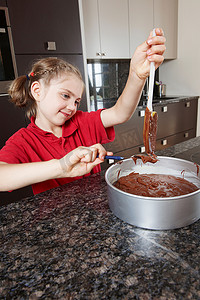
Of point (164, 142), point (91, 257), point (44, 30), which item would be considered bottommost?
point (164, 142)

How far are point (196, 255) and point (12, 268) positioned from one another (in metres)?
0.39

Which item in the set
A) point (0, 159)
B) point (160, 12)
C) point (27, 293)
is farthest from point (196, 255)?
point (160, 12)

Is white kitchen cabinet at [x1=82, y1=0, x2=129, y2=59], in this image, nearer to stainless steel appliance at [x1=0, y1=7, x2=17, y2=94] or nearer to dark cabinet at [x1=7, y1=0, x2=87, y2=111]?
dark cabinet at [x1=7, y1=0, x2=87, y2=111]

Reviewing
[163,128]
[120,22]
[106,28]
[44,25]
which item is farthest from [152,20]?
[44,25]

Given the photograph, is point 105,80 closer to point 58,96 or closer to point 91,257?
point 58,96

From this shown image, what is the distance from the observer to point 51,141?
43.1 inches

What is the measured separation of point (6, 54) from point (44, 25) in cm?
40

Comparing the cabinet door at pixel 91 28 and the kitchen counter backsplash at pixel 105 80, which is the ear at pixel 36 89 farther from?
the kitchen counter backsplash at pixel 105 80

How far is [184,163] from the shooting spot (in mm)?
796

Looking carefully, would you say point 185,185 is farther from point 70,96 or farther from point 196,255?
point 70,96

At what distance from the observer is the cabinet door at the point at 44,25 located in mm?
1688

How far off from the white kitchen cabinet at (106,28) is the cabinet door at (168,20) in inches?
23.0

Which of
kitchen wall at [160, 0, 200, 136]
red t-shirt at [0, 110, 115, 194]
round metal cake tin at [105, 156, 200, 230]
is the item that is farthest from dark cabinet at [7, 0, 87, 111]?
kitchen wall at [160, 0, 200, 136]

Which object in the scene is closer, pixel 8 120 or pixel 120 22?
pixel 8 120
